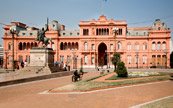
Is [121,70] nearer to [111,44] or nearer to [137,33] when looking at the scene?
[111,44]

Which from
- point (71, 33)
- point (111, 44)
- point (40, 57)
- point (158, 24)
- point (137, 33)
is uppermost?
point (158, 24)

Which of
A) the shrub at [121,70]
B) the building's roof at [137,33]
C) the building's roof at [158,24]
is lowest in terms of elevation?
the shrub at [121,70]

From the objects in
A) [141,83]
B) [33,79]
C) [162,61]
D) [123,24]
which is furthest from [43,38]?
[162,61]

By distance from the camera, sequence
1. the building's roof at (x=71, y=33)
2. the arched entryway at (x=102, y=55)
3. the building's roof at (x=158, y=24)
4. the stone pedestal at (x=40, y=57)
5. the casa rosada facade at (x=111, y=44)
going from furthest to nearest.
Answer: the building's roof at (x=71, y=33)
the arched entryway at (x=102, y=55)
the building's roof at (x=158, y=24)
the casa rosada facade at (x=111, y=44)
the stone pedestal at (x=40, y=57)

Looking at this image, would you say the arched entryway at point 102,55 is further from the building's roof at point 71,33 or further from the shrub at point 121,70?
the shrub at point 121,70

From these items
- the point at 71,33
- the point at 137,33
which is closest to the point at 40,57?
the point at 71,33

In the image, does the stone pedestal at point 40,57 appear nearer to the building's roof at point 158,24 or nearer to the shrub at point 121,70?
the shrub at point 121,70

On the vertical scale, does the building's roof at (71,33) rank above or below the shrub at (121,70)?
above

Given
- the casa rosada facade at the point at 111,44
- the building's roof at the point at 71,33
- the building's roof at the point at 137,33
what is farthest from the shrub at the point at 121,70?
the building's roof at the point at 71,33

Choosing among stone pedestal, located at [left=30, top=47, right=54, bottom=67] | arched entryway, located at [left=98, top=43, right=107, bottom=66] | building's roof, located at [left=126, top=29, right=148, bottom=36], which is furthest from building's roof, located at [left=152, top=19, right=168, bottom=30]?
stone pedestal, located at [left=30, top=47, right=54, bottom=67]

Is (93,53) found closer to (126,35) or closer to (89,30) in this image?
(89,30)

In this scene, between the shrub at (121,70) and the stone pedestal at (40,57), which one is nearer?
the shrub at (121,70)

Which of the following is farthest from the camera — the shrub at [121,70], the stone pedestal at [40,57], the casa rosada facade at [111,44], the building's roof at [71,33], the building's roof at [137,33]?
the building's roof at [71,33]

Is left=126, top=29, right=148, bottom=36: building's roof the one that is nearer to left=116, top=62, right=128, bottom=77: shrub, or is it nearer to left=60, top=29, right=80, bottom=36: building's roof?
left=60, top=29, right=80, bottom=36: building's roof
